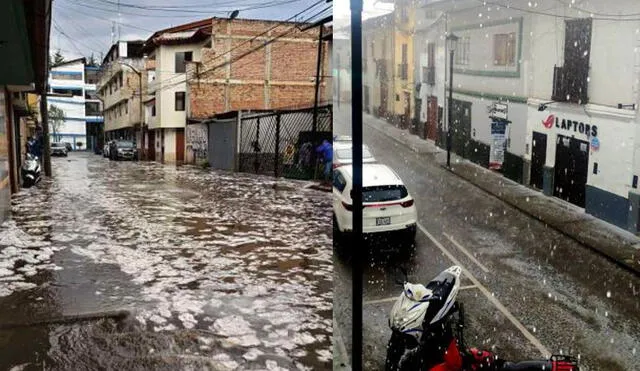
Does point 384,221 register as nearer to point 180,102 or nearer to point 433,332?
point 433,332

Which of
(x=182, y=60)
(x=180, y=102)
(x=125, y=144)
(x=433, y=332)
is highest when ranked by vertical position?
(x=182, y=60)

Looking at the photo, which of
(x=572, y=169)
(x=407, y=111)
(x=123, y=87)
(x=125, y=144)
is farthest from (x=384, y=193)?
(x=125, y=144)

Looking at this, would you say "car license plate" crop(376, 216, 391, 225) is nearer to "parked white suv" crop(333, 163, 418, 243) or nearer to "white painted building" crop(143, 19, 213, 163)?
"parked white suv" crop(333, 163, 418, 243)

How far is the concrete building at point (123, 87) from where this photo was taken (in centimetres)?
359

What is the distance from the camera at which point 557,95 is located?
0.62m

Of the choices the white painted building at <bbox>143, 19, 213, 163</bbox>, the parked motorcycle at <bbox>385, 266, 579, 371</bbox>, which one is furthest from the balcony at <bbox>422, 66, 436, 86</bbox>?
the white painted building at <bbox>143, 19, 213, 163</bbox>

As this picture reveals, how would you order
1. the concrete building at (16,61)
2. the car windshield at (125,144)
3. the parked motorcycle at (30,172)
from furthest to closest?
the parked motorcycle at (30,172) < the car windshield at (125,144) < the concrete building at (16,61)

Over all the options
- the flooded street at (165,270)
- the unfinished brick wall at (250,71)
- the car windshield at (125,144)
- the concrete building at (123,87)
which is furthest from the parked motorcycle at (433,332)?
the car windshield at (125,144)

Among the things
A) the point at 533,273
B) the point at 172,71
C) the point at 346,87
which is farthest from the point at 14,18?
the point at 533,273

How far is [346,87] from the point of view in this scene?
768 millimetres

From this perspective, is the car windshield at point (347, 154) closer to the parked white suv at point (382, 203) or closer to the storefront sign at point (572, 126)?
the parked white suv at point (382, 203)

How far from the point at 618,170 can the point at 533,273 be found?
16 cm

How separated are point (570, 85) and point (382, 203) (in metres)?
0.26

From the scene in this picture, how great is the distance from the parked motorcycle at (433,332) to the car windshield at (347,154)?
0.17 meters
